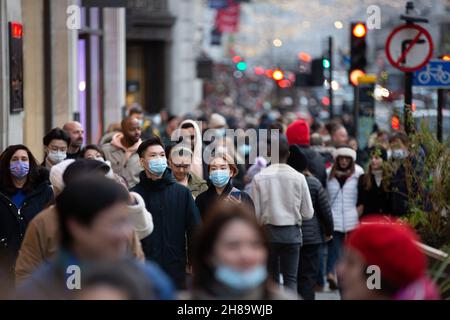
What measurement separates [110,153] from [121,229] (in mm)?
9327

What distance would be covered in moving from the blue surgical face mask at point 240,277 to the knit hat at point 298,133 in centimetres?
916

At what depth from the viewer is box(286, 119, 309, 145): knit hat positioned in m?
13.7

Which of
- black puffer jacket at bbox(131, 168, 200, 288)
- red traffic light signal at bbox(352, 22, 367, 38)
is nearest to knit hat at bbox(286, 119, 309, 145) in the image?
black puffer jacket at bbox(131, 168, 200, 288)

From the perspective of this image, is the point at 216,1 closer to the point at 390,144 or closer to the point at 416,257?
the point at 390,144

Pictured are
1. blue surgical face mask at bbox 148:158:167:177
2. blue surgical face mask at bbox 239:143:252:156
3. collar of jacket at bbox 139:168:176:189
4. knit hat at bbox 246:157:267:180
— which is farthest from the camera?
blue surgical face mask at bbox 239:143:252:156

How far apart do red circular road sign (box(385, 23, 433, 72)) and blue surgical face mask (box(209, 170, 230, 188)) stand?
225 inches

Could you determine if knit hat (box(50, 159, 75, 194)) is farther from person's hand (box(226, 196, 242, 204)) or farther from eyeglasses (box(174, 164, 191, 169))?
eyeglasses (box(174, 164, 191, 169))

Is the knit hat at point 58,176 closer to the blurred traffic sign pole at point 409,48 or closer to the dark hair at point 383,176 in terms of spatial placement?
the dark hair at point 383,176

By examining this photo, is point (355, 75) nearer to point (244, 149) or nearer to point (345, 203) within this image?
point (244, 149)

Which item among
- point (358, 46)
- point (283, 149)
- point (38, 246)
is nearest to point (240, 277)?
point (38, 246)

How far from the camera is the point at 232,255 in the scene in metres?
4.54

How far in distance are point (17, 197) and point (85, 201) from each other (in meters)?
5.41

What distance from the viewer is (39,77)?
19188 millimetres
